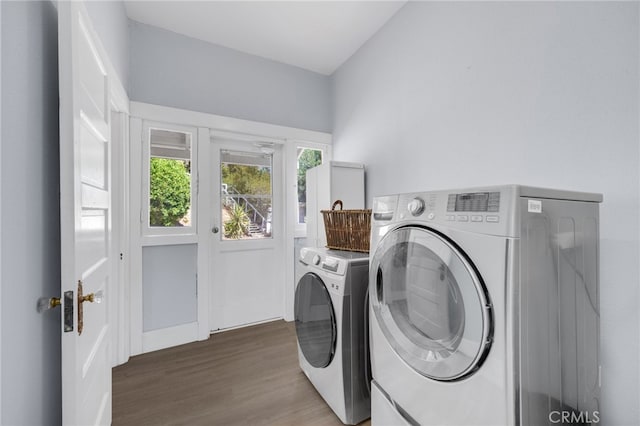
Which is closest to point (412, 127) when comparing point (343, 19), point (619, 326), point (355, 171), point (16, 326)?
point (355, 171)

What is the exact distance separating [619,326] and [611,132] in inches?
31.2

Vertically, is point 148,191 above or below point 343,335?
above

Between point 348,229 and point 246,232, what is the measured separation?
1399 mm

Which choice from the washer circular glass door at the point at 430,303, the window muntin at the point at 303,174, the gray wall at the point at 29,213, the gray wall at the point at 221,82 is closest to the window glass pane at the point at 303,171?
the window muntin at the point at 303,174

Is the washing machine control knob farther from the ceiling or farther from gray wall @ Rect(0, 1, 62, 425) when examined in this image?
the ceiling

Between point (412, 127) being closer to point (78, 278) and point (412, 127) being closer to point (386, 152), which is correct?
point (386, 152)

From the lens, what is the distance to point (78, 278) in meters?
0.89

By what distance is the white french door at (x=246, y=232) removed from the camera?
272 centimetres

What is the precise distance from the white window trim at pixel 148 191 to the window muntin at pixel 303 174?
105 cm

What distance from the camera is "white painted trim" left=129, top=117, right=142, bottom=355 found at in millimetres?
2266

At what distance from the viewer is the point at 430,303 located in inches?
41.4

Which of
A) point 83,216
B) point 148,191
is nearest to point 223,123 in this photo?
point 148,191
